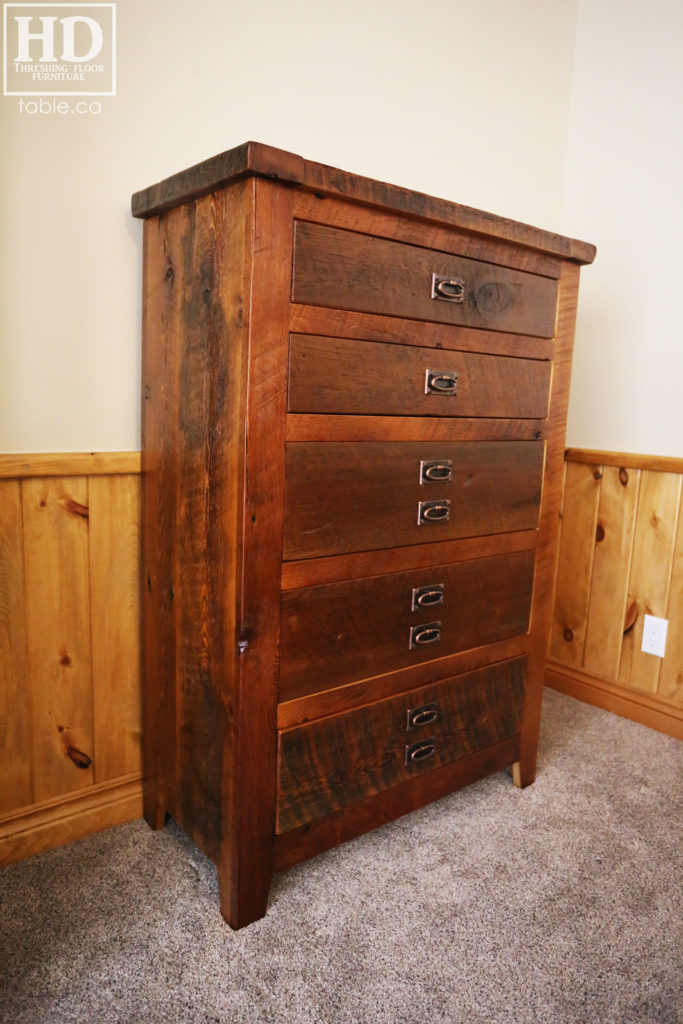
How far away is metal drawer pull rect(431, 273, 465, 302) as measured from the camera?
4.29 ft

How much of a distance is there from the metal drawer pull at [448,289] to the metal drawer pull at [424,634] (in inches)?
A: 25.6

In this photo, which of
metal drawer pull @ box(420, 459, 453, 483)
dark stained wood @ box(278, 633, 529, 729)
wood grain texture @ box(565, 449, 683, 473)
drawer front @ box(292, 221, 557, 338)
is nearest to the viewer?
drawer front @ box(292, 221, 557, 338)

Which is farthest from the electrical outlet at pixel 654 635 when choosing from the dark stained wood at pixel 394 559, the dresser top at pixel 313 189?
the dresser top at pixel 313 189

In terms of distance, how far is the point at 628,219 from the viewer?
81.7 inches

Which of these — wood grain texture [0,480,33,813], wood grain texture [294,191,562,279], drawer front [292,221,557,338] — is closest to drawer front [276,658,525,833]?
wood grain texture [0,480,33,813]

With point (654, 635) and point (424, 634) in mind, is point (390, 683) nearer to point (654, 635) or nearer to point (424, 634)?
point (424, 634)

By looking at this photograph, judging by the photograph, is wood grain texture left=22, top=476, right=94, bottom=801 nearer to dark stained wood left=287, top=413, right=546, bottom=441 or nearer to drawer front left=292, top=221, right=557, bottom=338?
dark stained wood left=287, top=413, right=546, bottom=441

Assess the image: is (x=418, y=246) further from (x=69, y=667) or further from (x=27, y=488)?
(x=69, y=667)

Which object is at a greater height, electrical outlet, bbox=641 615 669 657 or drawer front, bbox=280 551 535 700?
drawer front, bbox=280 551 535 700

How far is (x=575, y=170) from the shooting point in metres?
2.22

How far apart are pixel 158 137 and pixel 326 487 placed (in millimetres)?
819

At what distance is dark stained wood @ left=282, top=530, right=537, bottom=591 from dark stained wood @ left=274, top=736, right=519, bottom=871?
1.53 feet

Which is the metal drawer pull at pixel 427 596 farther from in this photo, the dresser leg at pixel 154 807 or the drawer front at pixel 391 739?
the dresser leg at pixel 154 807

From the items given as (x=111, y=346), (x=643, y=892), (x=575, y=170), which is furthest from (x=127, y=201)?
(x=643, y=892)
